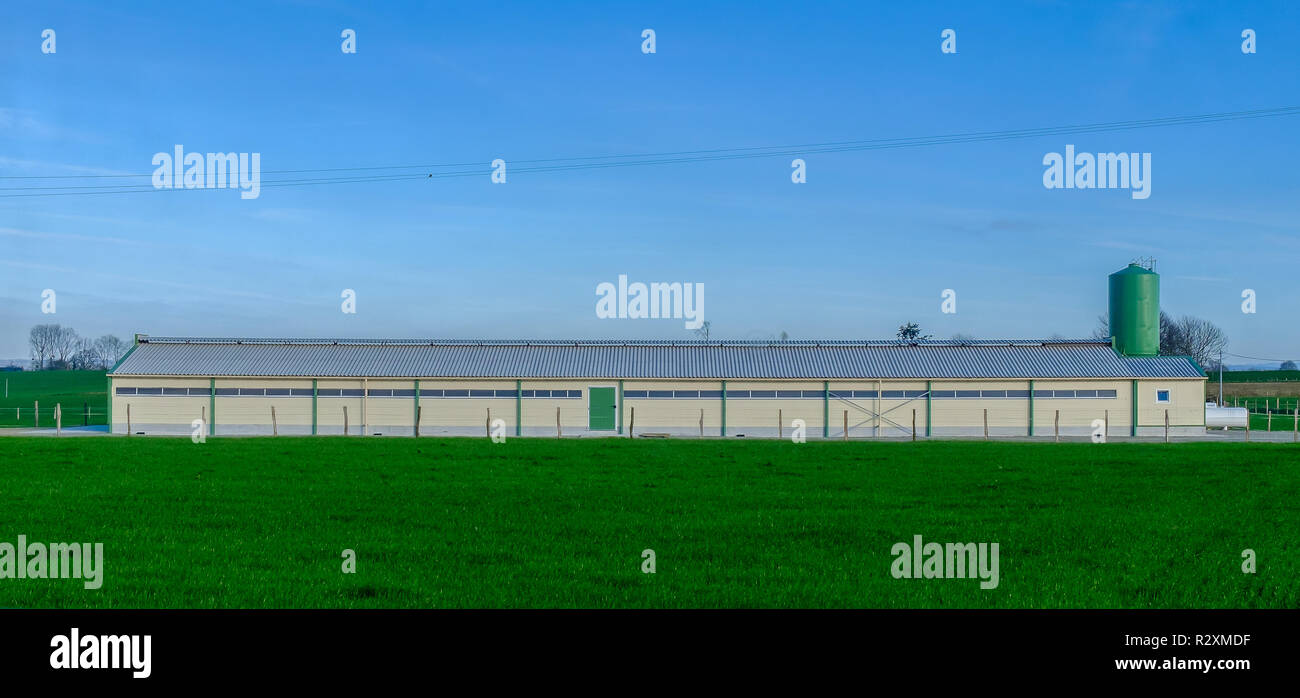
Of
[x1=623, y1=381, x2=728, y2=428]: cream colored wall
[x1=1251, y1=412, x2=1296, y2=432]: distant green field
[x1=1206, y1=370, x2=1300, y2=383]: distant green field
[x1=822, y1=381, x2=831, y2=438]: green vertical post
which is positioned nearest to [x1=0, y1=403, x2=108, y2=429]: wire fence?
[x1=623, y1=381, x2=728, y2=428]: cream colored wall

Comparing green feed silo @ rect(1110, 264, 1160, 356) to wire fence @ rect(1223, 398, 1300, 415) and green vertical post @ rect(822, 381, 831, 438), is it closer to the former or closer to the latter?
green vertical post @ rect(822, 381, 831, 438)

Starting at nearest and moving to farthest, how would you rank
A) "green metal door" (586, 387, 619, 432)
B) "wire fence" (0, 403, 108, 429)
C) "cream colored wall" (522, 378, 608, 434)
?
"cream colored wall" (522, 378, 608, 434) → "green metal door" (586, 387, 619, 432) → "wire fence" (0, 403, 108, 429)

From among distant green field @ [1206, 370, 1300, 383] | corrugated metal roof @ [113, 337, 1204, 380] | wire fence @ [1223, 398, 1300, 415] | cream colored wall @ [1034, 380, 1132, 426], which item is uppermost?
corrugated metal roof @ [113, 337, 1204, 380]

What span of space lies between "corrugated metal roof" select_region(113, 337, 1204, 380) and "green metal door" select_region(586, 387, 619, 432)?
805 millimetres

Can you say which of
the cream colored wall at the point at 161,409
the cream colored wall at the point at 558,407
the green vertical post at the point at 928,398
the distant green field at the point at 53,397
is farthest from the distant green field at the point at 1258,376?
the distant green field at the point at 53,397

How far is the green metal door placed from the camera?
49250mm

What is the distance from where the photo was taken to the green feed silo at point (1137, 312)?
190ft

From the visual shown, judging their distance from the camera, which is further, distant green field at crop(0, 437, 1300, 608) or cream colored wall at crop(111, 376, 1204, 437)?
cream colored wall at crop(111, 376, 1204, 437)

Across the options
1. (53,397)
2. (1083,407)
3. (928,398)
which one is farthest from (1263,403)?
(53,397)

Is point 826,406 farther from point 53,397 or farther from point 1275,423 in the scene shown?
point 53,397

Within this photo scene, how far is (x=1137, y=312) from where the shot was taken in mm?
58062

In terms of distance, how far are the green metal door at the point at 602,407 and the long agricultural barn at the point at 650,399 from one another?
0.16 ft

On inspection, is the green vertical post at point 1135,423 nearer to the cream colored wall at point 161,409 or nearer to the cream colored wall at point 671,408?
the cream colored wall at point 671,408
